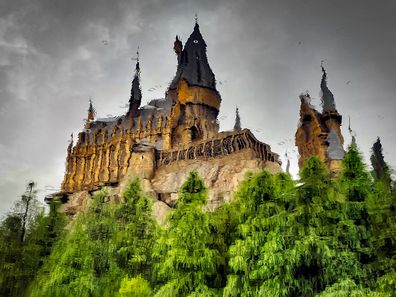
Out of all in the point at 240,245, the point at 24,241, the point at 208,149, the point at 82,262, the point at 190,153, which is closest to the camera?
the point at 240,245

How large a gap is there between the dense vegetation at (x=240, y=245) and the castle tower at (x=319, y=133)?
101 feet

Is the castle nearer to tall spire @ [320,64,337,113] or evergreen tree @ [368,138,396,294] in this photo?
tall spire @ [320,64,337,113]

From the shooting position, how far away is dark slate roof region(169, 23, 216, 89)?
69.2 meters

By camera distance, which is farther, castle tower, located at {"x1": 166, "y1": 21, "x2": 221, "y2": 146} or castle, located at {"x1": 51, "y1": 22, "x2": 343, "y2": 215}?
castle tower, located at {"x1": 166, "y1": 21, "x2": 221, "y2": 146}

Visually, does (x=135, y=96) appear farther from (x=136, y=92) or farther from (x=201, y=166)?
(x=201, y=166)

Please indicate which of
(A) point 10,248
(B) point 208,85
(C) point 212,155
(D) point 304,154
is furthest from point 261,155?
(A) point 10,248

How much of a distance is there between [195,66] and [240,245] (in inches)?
2126

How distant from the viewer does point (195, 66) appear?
71.1 metres

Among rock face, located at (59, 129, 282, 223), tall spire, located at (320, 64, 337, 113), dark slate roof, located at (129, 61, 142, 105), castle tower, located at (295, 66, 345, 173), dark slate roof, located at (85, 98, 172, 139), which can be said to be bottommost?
rock face, located at (59, 129, 282, 223)

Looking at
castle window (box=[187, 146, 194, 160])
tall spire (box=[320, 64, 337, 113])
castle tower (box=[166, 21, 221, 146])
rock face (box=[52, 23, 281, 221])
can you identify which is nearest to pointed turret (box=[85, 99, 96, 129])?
rock face (box=[52, 23, 281, 221])

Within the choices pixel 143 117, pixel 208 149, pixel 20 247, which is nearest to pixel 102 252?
pixel 20 247

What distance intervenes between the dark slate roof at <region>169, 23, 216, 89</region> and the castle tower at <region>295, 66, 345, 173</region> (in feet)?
55.5

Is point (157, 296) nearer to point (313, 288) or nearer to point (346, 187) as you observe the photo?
point (313, 288)

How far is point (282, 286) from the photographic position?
18.3 meters
